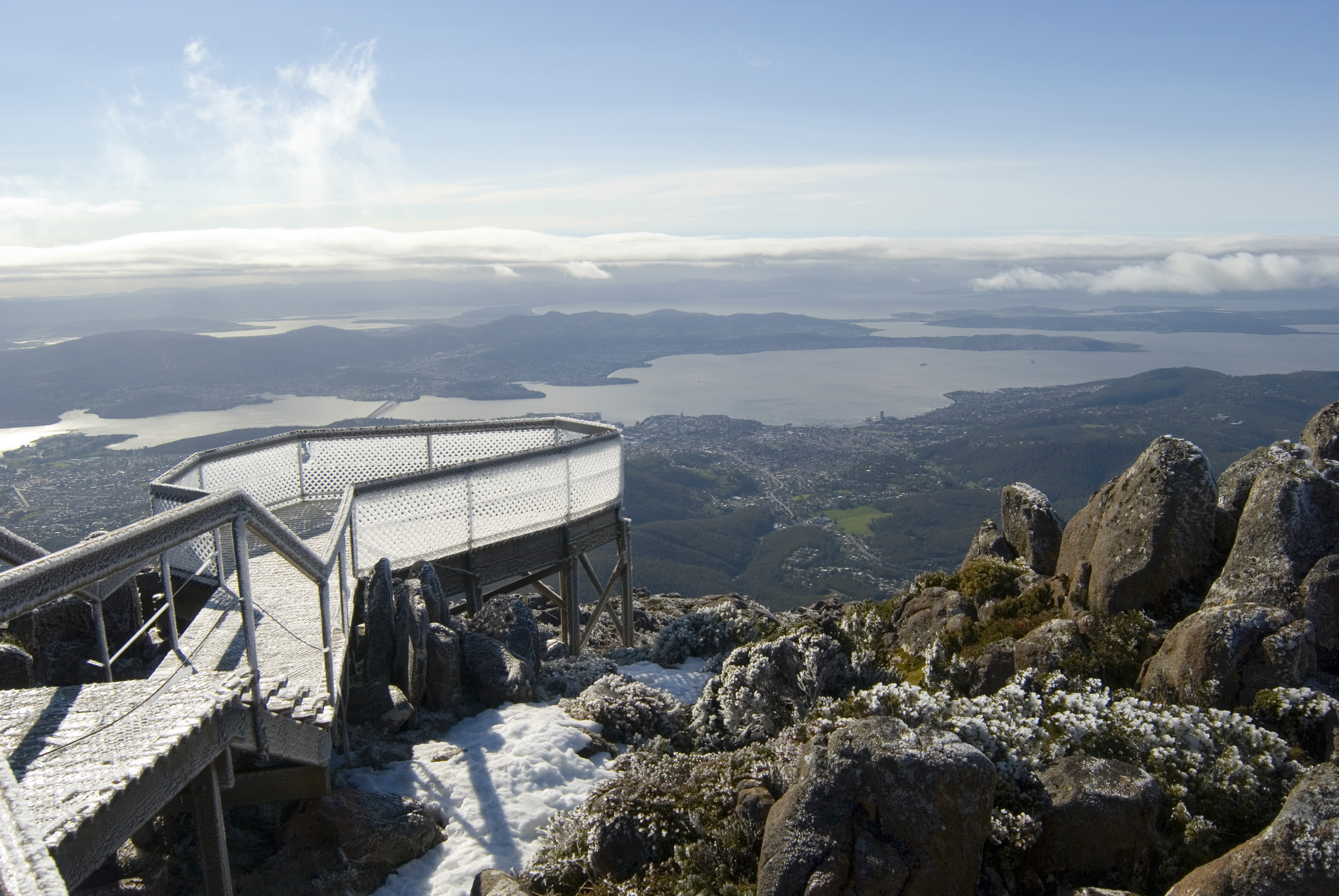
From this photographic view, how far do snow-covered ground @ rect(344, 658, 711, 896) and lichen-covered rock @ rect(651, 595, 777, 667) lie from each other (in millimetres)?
3837

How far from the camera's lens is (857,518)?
103312 millimetres

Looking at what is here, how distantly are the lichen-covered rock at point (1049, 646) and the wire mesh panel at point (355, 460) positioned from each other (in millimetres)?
9359

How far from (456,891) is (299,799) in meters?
1.39

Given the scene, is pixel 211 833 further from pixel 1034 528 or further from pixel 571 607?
pixel 571 607

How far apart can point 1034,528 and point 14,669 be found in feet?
34.5

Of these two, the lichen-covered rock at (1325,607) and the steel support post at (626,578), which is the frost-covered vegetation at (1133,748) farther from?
the steel support post at (626,578)

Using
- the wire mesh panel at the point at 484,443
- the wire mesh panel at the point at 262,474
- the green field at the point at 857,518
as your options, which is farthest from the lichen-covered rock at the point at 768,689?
the green field at the point at 857,518

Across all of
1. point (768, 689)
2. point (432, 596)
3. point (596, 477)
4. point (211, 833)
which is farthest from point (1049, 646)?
point (596, 477)

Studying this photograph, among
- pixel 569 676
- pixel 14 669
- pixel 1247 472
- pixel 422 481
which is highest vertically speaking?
pixel 1247 472

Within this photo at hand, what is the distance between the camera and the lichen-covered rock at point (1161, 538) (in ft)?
25.5

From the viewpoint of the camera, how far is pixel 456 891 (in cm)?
558

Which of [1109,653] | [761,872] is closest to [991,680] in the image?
[1109,653]

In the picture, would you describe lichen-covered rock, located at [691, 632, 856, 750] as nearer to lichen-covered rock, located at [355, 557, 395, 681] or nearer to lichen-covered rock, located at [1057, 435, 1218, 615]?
lichen-covered rock, located at [1057, 435, 1218, 615]

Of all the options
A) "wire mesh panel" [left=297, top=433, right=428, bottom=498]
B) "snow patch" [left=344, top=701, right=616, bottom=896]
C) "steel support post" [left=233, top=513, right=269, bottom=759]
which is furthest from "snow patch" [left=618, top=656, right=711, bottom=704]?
"steel support post" [left=233, top=513, right=269, bottom=759]
